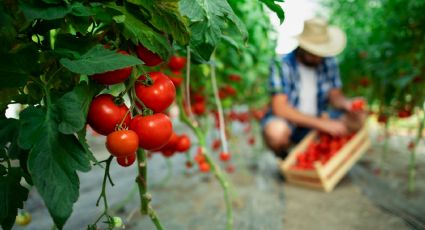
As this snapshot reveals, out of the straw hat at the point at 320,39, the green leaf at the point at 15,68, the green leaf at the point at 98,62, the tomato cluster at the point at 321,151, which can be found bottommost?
the tomato cluster at the point at 321,151

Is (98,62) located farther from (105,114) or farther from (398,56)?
(398,56)

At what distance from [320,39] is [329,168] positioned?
1.02m

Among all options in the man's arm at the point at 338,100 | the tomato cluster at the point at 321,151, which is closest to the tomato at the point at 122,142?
the tomato cluster at the point at 321,151

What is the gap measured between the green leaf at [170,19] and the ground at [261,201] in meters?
0.74

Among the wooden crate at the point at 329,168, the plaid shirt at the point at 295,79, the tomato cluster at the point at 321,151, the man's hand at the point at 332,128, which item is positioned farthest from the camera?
the plaid shirt at the point at 295,79

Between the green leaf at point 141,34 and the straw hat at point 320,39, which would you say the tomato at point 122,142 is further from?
the straw hat at point 320,39

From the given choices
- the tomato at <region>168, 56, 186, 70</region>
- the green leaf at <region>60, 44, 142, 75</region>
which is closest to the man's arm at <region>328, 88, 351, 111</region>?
the tomato at <region>168, 56, 186, 70</region>

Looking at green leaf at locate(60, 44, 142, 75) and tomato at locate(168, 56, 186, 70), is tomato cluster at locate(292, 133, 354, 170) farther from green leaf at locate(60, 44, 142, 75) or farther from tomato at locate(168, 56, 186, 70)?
green leaf at locate(60, 44, 142, 75)

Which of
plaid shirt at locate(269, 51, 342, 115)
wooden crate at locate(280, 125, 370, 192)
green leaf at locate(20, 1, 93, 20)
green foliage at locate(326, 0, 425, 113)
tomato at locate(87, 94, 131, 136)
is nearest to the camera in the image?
green leaf at locate(20, 1, 93, 20)

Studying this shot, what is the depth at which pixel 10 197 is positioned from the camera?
1.96 ft

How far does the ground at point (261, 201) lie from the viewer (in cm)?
157

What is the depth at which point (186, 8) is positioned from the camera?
560 millimetres

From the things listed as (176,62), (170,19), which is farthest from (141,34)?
(176,62)

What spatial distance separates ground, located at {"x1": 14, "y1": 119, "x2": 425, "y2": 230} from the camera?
157 cm
